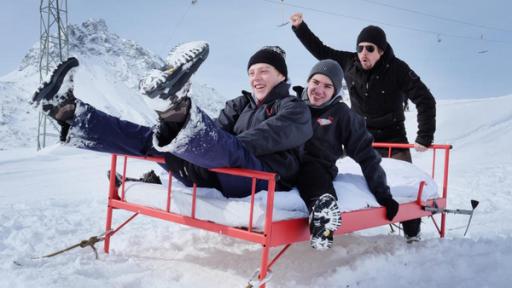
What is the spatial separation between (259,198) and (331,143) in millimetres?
963

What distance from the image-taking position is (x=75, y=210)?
4.84m

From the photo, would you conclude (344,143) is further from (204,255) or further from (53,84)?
(53,84)

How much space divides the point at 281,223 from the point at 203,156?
0.61m

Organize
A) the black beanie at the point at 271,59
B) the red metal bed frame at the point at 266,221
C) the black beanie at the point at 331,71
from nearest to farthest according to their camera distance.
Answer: the red metal bed frame at the point at 266,221
the black beanie at the point at 271,59
the black beanie at the point at 331,71

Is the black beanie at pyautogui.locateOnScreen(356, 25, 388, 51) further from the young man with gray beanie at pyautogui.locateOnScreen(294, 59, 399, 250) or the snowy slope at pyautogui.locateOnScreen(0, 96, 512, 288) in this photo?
the snowy slope at pyautogui.locateOnScreen(0, 96, 512, 288)

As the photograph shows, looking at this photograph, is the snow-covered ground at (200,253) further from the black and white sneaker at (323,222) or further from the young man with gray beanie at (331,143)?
the young man with gray beanie at (331,143)

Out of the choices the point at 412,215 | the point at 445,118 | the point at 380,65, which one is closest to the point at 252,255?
the point at 412,215

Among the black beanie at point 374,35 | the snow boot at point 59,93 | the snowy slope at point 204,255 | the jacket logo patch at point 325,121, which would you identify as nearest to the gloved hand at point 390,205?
the snowy slope at point 204,255

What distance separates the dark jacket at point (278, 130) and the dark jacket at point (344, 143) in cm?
36

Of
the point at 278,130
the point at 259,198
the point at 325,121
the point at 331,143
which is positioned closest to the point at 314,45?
the point at 325,121

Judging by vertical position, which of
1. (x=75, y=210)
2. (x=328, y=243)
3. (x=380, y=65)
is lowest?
(x=75, y=210)

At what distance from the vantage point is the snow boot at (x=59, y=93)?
2242 mm

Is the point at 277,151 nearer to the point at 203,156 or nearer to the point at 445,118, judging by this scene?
the point at 203,156

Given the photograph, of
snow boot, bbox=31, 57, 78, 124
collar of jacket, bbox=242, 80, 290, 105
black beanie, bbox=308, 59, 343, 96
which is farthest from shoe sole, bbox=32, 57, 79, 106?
black beanie, bbox=308, 59, 343, 96
